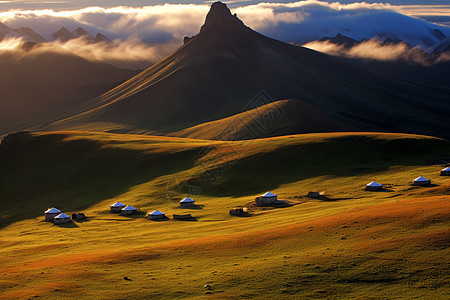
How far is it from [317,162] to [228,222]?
59656mm

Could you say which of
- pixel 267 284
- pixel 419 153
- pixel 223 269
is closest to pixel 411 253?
pixel 267 284

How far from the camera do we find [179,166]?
161500 millimetres

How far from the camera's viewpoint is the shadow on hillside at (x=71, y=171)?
→ 149 metres

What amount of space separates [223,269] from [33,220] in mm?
79670

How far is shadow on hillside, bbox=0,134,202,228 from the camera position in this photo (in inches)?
5866

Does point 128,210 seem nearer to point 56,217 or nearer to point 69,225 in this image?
point 69,225

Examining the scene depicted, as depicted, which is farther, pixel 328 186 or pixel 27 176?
pixel 27 176

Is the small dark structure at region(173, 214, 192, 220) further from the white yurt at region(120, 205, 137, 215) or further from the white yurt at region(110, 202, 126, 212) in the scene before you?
the white yurt at region(110, 202, 126, 212)

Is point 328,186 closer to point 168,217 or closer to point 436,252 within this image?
point 168,217

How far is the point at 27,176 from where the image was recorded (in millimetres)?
174125

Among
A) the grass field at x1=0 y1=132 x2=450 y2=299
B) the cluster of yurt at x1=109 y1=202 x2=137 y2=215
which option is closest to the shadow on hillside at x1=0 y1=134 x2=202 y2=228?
the grass field at x1=0 y1=132 x2=450 y2=299

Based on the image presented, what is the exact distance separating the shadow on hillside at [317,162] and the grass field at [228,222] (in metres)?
0.51

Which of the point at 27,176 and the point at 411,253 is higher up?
the point at 411,253

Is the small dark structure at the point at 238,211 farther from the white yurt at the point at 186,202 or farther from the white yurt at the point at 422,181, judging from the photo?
the white yurt at the point at 422,181
